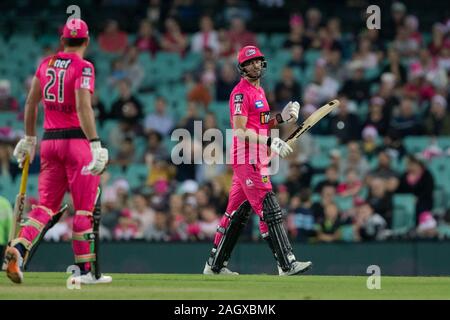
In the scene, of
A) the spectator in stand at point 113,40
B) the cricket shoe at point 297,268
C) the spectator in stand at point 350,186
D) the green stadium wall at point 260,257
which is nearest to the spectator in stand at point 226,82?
the spectator in stand at point 113,40

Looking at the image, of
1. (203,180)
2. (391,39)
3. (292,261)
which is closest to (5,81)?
(203,180)

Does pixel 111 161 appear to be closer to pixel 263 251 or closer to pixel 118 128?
pixel 118 128

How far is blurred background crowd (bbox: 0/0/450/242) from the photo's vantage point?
17.7m

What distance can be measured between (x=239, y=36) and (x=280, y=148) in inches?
408

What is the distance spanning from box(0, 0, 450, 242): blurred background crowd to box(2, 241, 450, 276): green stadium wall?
252 mm

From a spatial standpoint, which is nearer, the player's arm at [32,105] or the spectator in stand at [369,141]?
the player's arm at [32,105]

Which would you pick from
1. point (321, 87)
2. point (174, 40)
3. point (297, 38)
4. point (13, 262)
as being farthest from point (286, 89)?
point (13, 262)

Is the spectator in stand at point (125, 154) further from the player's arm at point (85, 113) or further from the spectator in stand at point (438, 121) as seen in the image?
the player's arm at point (85, 113)

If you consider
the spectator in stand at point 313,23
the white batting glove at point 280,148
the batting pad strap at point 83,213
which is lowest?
the batting pad strap at point 83,213

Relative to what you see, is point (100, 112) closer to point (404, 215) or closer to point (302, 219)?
point (302, 219)

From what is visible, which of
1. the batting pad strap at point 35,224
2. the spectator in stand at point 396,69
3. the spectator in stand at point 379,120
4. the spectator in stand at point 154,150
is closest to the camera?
the batting pad strap at point 35,224

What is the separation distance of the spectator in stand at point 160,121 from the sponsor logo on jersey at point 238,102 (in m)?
7.94

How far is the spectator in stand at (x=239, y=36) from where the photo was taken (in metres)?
22.3

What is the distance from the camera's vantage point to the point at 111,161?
792 inches
